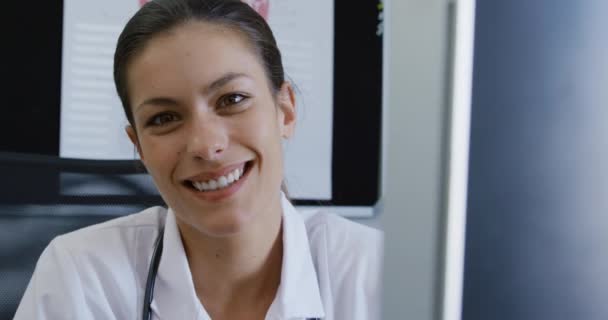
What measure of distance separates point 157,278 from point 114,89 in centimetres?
27

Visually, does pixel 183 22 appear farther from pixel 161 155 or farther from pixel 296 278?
pixel 296 278

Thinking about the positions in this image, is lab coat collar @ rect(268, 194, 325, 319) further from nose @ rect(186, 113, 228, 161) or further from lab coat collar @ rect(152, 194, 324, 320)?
nose @ rect(186, 113, 228, 161)

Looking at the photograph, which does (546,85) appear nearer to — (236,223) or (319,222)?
(236,223)

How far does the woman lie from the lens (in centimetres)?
51

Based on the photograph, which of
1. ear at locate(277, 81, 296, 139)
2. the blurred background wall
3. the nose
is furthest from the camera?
ear at locate(277, 81, 296, 139)

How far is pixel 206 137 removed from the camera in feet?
1.62

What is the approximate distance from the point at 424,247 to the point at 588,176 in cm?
9

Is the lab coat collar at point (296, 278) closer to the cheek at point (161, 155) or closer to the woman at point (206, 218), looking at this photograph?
the woman at point (206, 218)

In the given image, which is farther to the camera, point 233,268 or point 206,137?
point 233,268

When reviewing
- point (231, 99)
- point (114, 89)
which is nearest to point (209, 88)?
point (231, 99)

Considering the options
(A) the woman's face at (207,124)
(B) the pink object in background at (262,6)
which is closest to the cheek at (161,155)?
(A) the woman's face at (207,124)

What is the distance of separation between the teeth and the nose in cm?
3

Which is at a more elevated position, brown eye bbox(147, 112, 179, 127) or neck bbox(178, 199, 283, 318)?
brown eye bbox(147, 112, 179, 127)

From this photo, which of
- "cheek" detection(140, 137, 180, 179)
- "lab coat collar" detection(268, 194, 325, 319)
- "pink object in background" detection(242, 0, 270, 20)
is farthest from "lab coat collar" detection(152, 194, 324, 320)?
"pink object in background" detection(242, 0, 270, 20)
